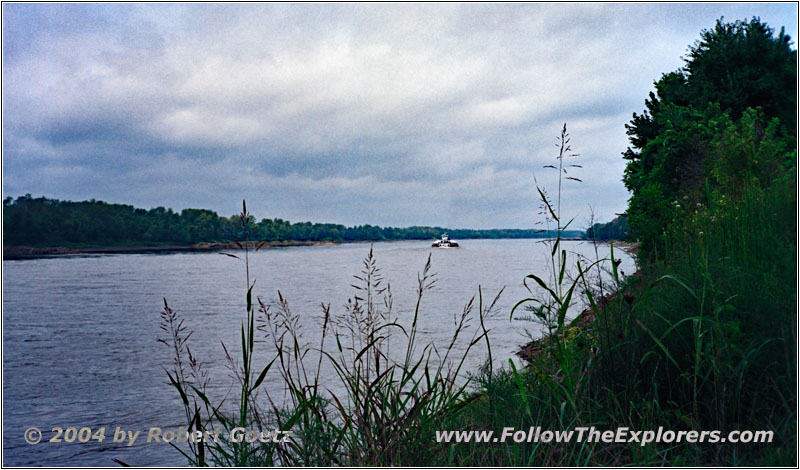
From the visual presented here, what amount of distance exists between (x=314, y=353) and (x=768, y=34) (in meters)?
27.2

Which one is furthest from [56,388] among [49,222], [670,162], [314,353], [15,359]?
[49,222]

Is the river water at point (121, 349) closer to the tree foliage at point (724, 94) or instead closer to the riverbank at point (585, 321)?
the riverbank at point (585, 321)

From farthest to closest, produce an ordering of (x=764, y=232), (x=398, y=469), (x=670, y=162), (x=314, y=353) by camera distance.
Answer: (x=670, y=162)
(x=314, y=353)
(x=764, y=232)
(x=398, y=469)

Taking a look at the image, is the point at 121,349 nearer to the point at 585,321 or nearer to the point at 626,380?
the point at 585,321

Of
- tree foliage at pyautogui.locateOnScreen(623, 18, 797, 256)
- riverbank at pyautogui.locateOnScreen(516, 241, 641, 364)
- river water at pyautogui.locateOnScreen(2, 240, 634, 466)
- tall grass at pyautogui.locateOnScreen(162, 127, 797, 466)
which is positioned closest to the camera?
tall grass at pyautogui.locateOnScreen(162, 127, 797, 466)

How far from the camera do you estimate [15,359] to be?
49.5 ft

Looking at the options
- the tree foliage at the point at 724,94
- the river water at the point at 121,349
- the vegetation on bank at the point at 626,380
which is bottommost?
the river water at the point at 121,349

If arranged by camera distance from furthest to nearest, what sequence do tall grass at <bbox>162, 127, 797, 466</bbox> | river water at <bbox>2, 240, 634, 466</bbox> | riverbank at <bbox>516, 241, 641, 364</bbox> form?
river water at <bbox>2, 240, 634, 466</bbox> → riverbank at <bbox>516, 241, 641, 364</bbox> → tall grass at <bbox>162, 127, 797, 466</bbox>

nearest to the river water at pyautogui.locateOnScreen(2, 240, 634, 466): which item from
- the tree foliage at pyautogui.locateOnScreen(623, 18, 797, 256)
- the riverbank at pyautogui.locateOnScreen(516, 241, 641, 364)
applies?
the riverbank at pyautogui.locateOnScreen(516, 241, 641, 364)

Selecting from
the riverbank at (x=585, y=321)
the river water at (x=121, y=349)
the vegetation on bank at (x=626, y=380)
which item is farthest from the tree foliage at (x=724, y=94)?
the vegetation on bank at (x=626, y=380)

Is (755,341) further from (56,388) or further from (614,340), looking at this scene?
(56,388)

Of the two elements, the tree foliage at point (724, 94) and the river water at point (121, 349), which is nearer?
the river water at point (121, 349)

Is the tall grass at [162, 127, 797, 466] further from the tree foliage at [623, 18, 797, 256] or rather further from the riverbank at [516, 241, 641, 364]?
the tree foliage at [623, 18, 797, 256]

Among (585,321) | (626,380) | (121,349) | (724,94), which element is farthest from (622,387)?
(724,94)
